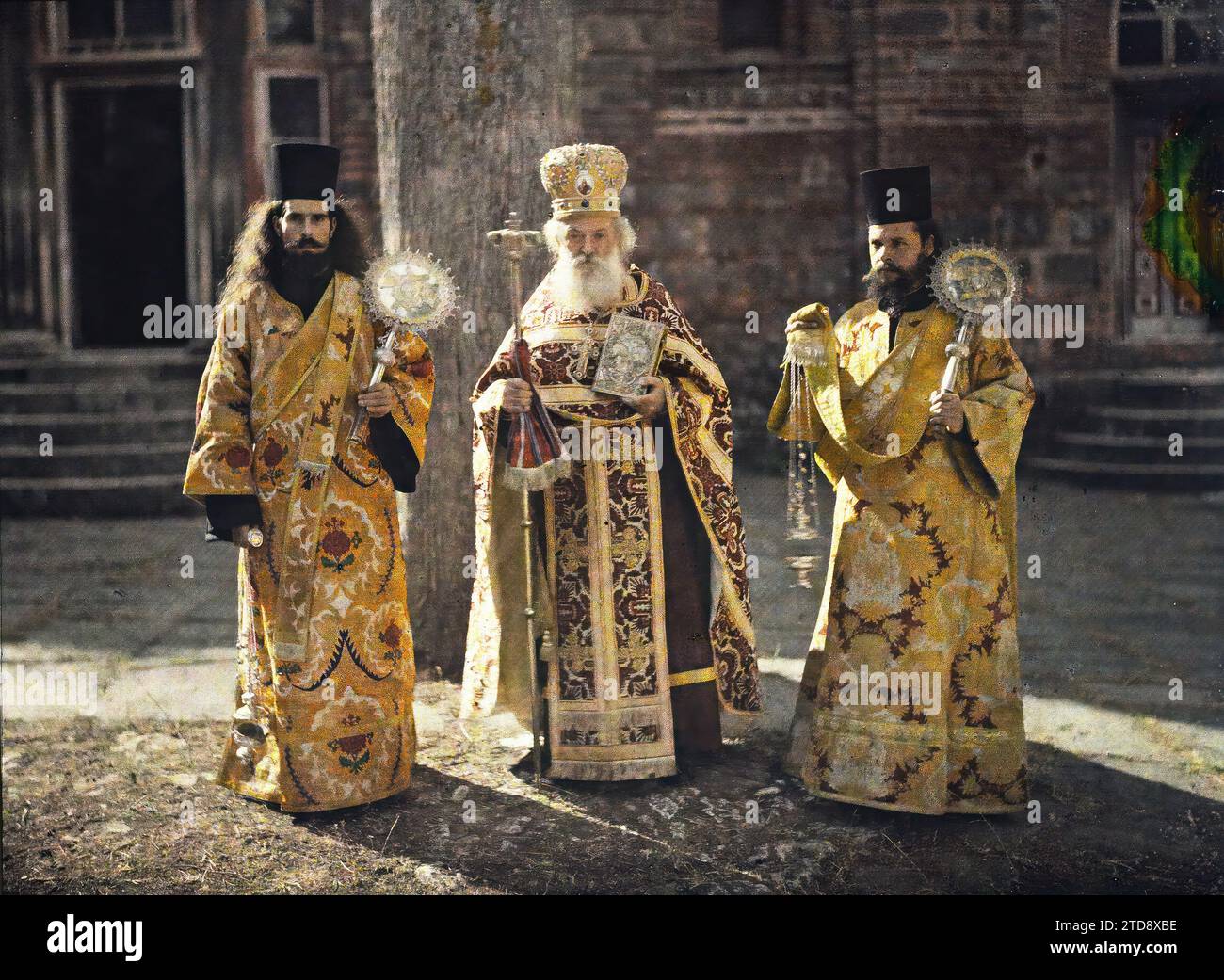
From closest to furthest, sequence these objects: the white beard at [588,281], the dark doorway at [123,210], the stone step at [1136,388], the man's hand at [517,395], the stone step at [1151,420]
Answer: the man's hand at [517,395], the white beard at [588,281], the stone step at [1151,420], the dark doorway at [123,210], the stone step at [1136,388]

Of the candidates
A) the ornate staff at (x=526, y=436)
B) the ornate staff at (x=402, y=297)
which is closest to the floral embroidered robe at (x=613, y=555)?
the ornate staff at (x=526, y=436)

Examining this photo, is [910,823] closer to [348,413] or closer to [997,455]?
[997,455]

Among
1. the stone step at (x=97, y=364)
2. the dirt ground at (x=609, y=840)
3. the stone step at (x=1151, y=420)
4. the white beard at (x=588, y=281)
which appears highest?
the white beard at (x=588, y=281)

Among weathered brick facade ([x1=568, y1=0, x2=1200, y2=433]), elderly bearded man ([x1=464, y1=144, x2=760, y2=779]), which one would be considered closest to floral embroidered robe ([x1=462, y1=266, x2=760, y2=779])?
elderly bearded man ([x1=464, y1=144, x2=760, y2=779])

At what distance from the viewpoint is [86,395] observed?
10.7m

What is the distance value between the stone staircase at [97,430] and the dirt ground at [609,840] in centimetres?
522

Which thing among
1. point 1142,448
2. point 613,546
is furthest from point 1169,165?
point 613,546

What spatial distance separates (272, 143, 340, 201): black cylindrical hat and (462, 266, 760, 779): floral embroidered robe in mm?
842

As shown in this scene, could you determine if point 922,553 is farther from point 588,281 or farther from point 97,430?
point 97,430

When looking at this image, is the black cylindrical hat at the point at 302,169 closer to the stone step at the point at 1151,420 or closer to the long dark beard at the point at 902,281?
the long dark beard at the point at 902,281

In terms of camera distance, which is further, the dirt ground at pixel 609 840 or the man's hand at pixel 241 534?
the man's hand at pixel 241 534

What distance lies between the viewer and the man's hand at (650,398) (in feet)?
15.8

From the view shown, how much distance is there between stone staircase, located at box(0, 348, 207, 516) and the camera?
10.2 meters

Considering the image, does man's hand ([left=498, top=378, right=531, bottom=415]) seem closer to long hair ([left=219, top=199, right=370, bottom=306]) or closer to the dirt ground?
long hair ([left=219, top=199, right=370, bottom=306])
